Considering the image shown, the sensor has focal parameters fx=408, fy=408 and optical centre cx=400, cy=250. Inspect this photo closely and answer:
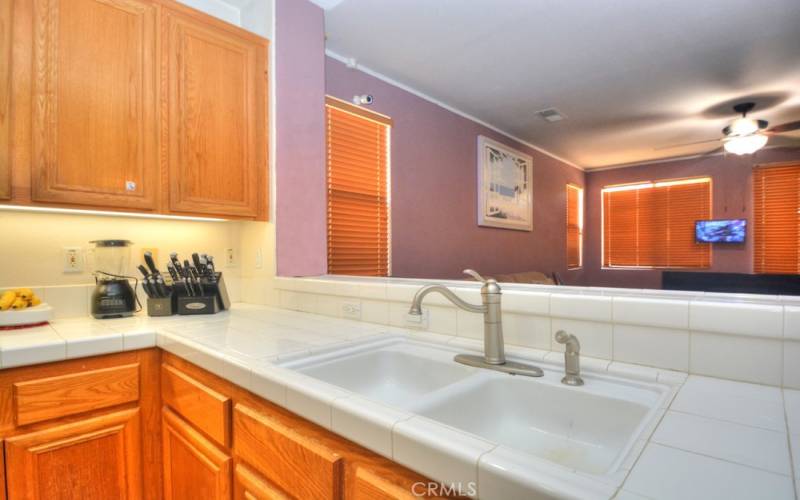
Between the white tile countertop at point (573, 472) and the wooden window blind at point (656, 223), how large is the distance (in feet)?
19.5

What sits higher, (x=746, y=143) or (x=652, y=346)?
(x=746, y=143)

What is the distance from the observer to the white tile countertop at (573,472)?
470 mm

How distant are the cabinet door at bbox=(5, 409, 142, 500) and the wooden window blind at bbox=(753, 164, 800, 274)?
6.71 meters

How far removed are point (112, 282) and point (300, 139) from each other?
1064mm

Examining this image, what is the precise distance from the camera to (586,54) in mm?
2828

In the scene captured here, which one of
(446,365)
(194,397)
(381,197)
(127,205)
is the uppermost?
(381,197)

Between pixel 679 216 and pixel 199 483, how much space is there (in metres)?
6.57

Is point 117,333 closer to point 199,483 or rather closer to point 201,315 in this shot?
point 201,315

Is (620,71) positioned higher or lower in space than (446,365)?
higher

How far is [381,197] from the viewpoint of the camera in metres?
3.06

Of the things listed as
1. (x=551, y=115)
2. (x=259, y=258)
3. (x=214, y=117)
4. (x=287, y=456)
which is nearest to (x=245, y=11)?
(x=214, y=117)

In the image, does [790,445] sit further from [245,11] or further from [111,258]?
[245,11]

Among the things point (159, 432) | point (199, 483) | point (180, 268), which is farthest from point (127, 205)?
point (199, 483)

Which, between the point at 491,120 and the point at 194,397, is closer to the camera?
the point at 194,397
